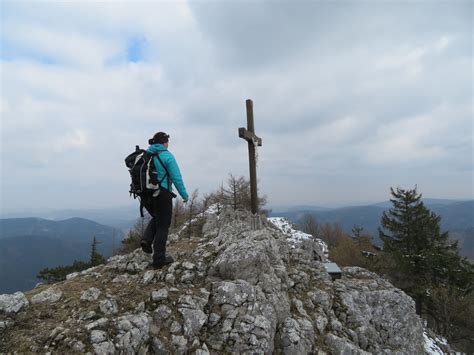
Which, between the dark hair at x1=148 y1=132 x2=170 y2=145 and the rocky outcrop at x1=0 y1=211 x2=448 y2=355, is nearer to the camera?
the rocky outcrop at x1=0 y1=211 x2=448 y2=355

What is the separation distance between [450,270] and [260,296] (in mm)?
28268

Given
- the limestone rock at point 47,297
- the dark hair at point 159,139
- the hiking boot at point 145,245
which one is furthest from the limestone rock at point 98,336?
the dark hair at point 159,139

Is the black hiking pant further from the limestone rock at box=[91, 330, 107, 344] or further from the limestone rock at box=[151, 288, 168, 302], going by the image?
the limestone rock at box=[91, 330, 107, 344]

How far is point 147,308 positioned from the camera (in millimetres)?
6031

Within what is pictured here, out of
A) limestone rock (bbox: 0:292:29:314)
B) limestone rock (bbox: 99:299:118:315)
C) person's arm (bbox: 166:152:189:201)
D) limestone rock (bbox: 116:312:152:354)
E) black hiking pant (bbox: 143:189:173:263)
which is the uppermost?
person's arm (bbox: 166:152:189:201)

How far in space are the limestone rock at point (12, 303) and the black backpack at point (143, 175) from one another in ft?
10.3

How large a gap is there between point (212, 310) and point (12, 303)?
4.19m

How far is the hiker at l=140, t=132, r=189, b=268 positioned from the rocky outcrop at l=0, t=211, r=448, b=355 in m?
0.94

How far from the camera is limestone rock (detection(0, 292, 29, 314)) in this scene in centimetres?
531

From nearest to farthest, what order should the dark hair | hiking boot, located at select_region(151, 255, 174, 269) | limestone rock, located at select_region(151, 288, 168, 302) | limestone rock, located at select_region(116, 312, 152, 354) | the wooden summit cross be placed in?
limestone rock, located at select_region(116, 312, 152, 354) < limestone rock, located at select_region(151, 288, 168, 302) < the dark hair < hiking boot, located at select_region(151, 255, 174, 269) < the wooden summit cross

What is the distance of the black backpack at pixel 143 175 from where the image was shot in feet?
21.7

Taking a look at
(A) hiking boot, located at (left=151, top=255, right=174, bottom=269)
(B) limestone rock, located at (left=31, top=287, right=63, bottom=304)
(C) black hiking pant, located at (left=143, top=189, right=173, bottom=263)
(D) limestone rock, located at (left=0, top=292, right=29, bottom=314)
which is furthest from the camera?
(A) hiking boot, located at (left=151, top=255, right=174, bottom=269)

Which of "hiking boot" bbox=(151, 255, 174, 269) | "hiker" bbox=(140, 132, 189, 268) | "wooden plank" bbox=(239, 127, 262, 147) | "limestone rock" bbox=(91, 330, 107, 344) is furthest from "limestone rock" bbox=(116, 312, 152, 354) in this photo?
"wooden plank" bbox=(239, 127, 262, 147)

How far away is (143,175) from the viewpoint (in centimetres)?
662
